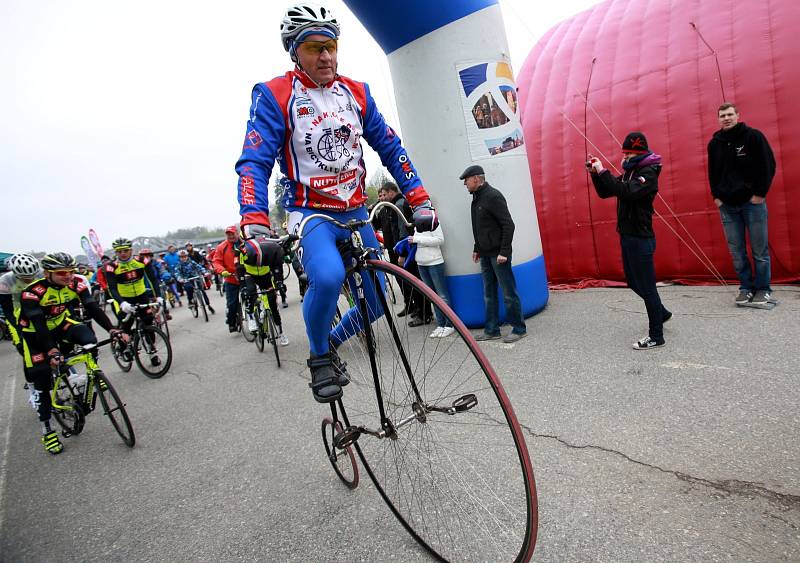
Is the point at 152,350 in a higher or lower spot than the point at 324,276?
lower

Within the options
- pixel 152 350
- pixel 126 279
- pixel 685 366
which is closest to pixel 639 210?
pixel 685 366

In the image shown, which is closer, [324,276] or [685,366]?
[324,276]

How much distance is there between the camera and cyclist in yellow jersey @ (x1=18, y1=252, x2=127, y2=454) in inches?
202

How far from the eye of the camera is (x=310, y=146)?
2.58 metres

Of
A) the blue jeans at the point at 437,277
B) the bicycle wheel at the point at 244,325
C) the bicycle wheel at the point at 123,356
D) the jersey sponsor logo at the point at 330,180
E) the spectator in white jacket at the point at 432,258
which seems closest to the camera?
the jersey sponsor logo at the point at 330,180

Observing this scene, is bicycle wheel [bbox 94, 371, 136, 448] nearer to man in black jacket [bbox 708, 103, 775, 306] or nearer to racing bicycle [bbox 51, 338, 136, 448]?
racing bicycle [bbox 51, 338, 136, 448]

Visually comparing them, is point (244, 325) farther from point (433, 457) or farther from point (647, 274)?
point (647, 274)

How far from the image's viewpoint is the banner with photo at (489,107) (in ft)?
19.4

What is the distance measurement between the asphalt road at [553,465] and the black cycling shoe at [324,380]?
90cm

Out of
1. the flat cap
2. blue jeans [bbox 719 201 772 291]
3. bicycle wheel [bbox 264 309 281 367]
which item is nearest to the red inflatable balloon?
blue jeans [bbox 719 201 772 291]

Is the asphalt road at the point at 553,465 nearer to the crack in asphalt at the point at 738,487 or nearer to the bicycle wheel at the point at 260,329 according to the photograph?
the crack in asphalt at the point at 738,487

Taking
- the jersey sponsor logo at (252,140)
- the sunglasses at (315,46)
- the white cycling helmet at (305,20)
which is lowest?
the jersey sponsor logo at (252,140)

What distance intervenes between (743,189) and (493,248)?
2.89m

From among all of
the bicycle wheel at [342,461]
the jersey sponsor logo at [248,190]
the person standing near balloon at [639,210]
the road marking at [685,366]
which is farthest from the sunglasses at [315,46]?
the road marking at [685,366]
